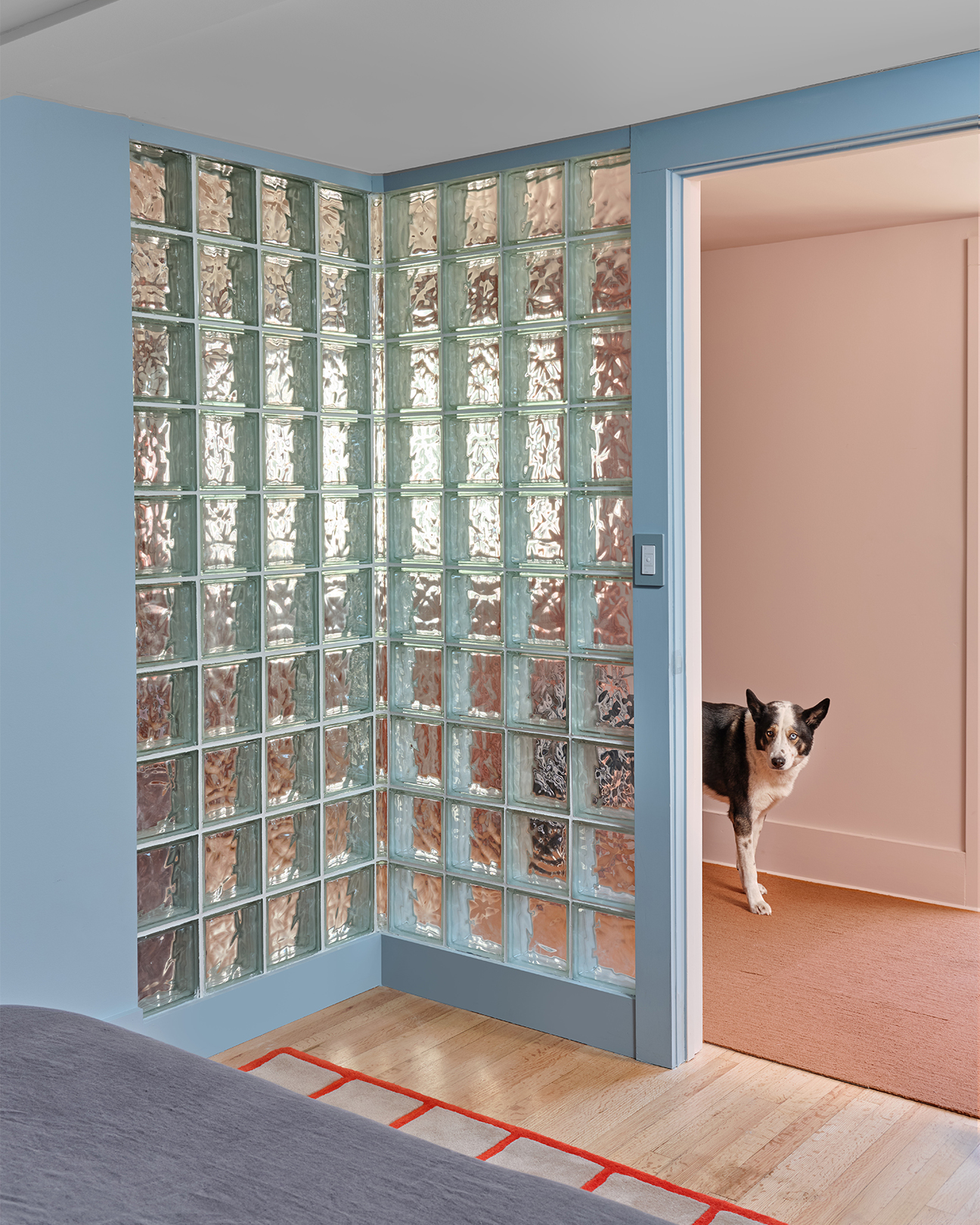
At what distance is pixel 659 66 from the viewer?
2.34 metres

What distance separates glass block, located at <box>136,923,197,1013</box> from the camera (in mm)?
2807

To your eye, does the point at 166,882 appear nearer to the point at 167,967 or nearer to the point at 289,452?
the point at 167,967

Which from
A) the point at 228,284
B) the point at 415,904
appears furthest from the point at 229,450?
the point at 415,904

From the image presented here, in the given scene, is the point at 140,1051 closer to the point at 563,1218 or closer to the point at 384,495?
the point at 563,1218

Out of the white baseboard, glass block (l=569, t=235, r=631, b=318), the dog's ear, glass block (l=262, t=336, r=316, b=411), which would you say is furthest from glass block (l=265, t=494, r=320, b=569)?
the white baseboard

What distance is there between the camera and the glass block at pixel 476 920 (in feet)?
10.5

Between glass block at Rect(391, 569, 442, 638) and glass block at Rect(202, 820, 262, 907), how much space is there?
0.70m

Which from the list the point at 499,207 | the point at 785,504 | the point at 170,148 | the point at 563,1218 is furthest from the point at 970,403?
the point at 563,1218

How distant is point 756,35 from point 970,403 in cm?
208

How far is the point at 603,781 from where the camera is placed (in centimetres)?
300

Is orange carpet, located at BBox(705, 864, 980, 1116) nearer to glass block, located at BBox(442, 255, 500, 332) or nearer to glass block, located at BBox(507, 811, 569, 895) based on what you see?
glass block, located at BBox(507, 811, 569, 895)

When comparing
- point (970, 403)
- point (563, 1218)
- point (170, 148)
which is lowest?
point (563, 1218)

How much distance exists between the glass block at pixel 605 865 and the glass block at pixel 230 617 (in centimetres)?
99

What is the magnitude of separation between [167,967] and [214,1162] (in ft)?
5.40
